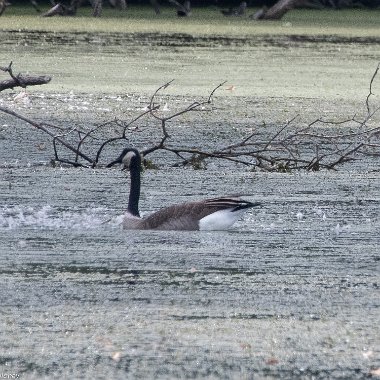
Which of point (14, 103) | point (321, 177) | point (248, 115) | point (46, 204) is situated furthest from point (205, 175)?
point (14, 103)

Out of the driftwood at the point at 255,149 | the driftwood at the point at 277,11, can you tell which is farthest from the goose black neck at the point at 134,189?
the driftwood at the point at 277,11

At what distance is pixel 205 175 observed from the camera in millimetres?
7480

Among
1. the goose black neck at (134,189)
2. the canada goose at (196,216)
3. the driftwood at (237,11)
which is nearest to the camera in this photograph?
the canada goose at (196,216)

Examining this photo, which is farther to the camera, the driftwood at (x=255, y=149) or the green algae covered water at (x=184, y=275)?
the driftwood at (x=255, y=149)

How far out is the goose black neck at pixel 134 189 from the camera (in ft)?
19.2

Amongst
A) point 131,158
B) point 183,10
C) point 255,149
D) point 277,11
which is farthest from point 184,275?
point 183,10

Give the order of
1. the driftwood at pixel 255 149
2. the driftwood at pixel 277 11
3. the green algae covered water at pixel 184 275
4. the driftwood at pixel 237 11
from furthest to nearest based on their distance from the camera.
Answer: the driftwood at pixel 237 11
the driftwood at pixel 277 11
the driftwood at pixel 255 149
the green algae covered water at pixel 184 275

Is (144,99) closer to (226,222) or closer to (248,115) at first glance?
(248,115)

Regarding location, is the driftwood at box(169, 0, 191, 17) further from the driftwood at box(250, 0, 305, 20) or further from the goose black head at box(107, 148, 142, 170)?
the goose black head at box(107, 148, 142, 170)

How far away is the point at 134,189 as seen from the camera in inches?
235

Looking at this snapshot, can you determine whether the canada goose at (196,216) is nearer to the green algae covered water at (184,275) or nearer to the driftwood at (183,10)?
the green algae covered water at (184,275)

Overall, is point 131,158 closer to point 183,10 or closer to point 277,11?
point 277,11

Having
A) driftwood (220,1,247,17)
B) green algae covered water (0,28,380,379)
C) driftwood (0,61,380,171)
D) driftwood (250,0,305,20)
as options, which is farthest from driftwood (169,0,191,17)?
A: green algae covered water (0,28,380,379)

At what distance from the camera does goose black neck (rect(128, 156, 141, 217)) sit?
5.87m
